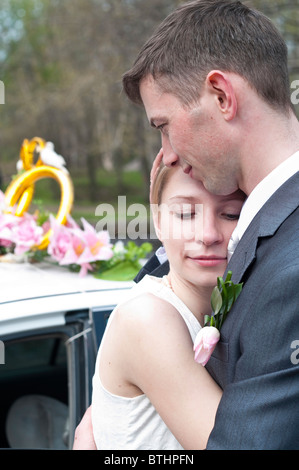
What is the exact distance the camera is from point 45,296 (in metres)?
2.49

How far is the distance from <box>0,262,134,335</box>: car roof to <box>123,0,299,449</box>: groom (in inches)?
33.9

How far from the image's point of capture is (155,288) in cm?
175

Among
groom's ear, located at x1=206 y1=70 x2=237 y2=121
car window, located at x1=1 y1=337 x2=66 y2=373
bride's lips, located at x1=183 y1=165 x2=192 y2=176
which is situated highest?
groom's ear, located at x1=206 y1=70 x2=237 y2=121

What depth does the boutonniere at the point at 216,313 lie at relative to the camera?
4.60 ft

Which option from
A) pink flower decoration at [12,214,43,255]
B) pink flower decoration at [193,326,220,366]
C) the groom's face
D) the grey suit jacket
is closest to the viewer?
the grey suit jacket

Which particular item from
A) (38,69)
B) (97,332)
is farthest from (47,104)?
(97,332)

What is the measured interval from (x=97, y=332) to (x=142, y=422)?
32.7 inches

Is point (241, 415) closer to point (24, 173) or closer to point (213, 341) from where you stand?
point (213, 341)

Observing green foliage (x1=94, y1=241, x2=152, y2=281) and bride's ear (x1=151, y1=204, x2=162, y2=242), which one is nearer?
bride's ear (x1=151, y1=204, x2=162, y2=242)

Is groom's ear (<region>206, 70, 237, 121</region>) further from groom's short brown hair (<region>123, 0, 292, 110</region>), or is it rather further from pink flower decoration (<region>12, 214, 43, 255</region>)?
pink flower decoration (<region>12, 214, 43, 255</region>)

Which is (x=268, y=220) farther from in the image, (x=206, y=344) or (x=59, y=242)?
(x=59, y=242)

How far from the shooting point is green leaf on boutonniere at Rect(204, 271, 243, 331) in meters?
1.41

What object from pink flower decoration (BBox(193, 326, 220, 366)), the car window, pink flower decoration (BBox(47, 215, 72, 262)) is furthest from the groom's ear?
the car window

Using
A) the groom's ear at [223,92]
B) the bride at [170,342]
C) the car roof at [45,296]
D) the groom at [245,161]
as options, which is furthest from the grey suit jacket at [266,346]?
the car roof at [45,296]
